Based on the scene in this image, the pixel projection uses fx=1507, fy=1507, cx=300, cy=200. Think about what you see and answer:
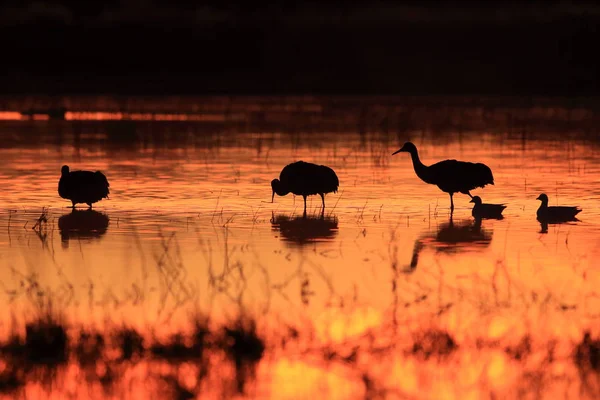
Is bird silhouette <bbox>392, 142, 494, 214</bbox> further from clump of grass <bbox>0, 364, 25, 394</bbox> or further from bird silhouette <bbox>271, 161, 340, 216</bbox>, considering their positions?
clump of grass <bbox>0, 364, 25, 394</bbox>

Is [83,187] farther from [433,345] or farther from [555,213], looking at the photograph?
[433,345]

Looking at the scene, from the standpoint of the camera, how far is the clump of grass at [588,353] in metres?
9.82

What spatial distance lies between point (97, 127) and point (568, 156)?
18.5m

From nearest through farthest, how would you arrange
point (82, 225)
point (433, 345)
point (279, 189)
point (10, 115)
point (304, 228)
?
1. point (433, 345)
2. point (304, 228)
3. point (82, 225)
4. point (279, 189)
5. point (10, 115)

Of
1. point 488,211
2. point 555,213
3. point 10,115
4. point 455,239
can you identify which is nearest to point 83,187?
point 488,211

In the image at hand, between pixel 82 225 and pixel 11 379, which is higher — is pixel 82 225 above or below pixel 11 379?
above

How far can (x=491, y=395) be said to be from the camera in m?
9.13

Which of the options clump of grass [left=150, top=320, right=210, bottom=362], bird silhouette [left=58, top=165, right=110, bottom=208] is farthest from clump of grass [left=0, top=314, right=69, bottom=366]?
bird silhouette [left=58, top=165, right=110, bottom=208]

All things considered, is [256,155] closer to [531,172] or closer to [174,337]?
[531,172]

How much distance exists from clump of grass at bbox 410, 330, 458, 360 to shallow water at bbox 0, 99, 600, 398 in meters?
0.04

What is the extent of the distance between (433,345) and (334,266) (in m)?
3.64

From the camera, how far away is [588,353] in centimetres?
1005

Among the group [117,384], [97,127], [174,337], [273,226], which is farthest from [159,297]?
[97,127]

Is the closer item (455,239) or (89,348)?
(89,348)
